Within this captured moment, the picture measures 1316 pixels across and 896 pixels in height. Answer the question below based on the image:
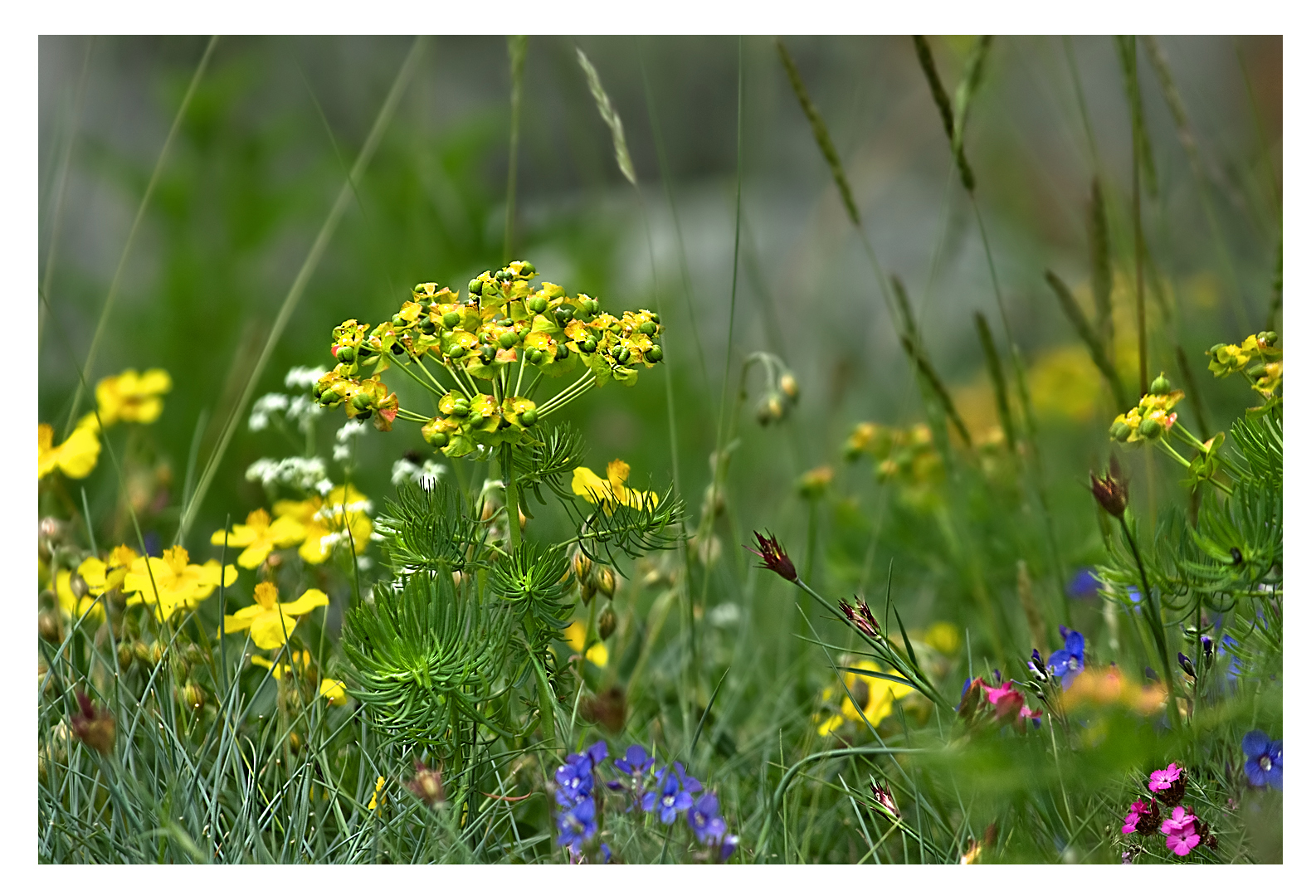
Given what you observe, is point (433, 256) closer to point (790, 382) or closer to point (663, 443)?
point (663, 443)

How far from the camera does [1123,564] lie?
1.06 meters

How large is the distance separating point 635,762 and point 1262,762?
0.58m

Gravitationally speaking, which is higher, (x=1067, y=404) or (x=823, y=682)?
(x=1067, y=404)

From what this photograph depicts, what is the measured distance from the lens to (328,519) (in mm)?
1164

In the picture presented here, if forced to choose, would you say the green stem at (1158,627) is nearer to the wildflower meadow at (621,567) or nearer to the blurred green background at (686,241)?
the wildflower meadow at (621,567)

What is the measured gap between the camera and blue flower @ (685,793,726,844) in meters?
0.92

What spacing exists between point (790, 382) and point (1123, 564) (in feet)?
1.29

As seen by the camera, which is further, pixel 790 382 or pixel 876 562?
pixel 876 562

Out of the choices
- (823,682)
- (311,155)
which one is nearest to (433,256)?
(311,155)

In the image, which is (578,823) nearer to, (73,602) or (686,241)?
(73,602)

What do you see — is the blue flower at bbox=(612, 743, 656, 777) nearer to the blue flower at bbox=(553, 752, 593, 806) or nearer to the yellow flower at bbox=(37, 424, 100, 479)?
the blue flower at bbox=(553, 752, 593, 806)

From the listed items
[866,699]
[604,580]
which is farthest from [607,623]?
[866,699]
